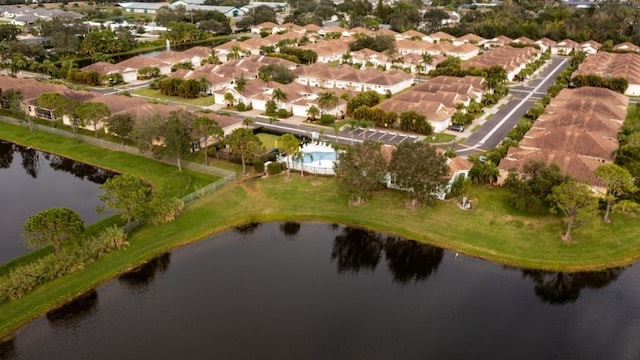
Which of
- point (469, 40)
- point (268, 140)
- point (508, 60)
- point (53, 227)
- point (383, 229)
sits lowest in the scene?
point (383, 229)

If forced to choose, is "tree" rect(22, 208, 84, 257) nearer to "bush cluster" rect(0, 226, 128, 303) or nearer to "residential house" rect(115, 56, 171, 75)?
"bush cluster" rect(0, 226, 128, 303)

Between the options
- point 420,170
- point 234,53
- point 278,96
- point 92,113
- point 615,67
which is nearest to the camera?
point 420,170

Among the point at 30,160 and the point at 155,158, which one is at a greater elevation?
the point at 155,158

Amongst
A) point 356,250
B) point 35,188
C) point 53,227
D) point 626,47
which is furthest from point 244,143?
point 626,47

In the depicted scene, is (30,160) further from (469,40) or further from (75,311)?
(469,40)

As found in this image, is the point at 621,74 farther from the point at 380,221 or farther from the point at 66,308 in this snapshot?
the point at 66,308

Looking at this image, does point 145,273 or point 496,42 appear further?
point 496,42
